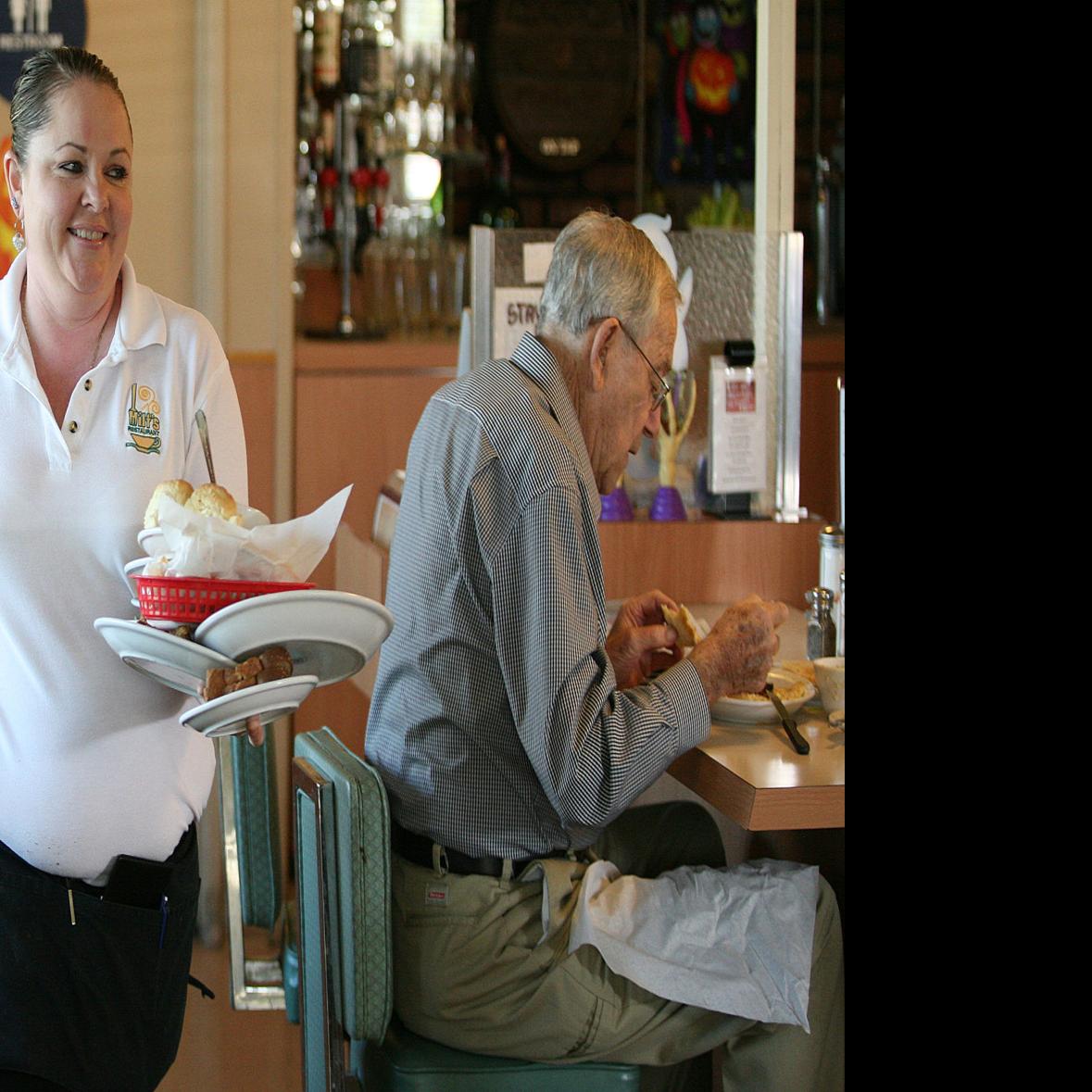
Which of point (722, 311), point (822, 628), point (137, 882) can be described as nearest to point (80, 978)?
point (137, 882)

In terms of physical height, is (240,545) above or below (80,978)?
above

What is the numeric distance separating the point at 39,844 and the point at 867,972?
1187 mm

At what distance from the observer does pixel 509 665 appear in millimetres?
1657

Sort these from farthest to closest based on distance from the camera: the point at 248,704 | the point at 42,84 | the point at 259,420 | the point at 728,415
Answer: the point at 259,420 < the point at 728,415 < the point at 42,84 < the point at 248,704

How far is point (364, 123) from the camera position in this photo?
4.50 meters

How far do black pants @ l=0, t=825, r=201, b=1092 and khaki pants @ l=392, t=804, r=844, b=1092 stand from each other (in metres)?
0.31

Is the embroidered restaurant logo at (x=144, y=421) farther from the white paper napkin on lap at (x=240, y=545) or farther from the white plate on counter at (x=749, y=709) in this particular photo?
the white plate on counter at (x=749, y=709)

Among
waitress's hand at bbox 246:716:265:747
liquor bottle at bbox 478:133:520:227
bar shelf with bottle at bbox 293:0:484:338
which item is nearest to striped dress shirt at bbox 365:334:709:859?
waitress's hand at bbox 246:716:265:747

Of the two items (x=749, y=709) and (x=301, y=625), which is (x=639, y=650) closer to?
(x=749, y=709)

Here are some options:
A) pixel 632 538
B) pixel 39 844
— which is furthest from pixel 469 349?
pixel 39 844

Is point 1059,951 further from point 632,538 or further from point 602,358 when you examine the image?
point 632,538

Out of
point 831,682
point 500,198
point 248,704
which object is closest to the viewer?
point 248,704

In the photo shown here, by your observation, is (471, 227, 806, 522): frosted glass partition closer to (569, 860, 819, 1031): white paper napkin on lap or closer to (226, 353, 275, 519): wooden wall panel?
(226, 353, 275, 519): wooden wall panel

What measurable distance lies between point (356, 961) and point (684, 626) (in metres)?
0.69
